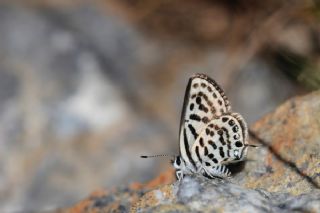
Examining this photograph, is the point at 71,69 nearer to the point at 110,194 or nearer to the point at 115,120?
the point at 115,120

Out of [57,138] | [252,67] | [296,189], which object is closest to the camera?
[296,189]

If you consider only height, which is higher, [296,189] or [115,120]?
[115,120]

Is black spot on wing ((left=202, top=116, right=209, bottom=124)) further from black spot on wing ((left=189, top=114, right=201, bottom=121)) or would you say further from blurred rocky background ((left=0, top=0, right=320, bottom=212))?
blurred rocky background ((left=0, top=0, right=320, bottom=212))

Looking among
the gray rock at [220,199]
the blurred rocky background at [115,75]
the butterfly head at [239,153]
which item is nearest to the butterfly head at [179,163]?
Result: the butterfly head at [239,153]

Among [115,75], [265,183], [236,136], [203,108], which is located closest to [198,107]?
[203,108]

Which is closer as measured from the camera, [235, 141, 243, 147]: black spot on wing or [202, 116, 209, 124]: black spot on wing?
[235, 141, 243, 147]: black spot on wing

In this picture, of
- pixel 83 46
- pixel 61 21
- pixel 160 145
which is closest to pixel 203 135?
pixel 160 145

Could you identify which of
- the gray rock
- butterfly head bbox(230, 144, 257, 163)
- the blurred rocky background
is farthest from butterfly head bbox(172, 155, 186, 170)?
the blurred rocky background

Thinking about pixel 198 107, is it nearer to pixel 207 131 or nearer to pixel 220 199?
pixel 207 131
